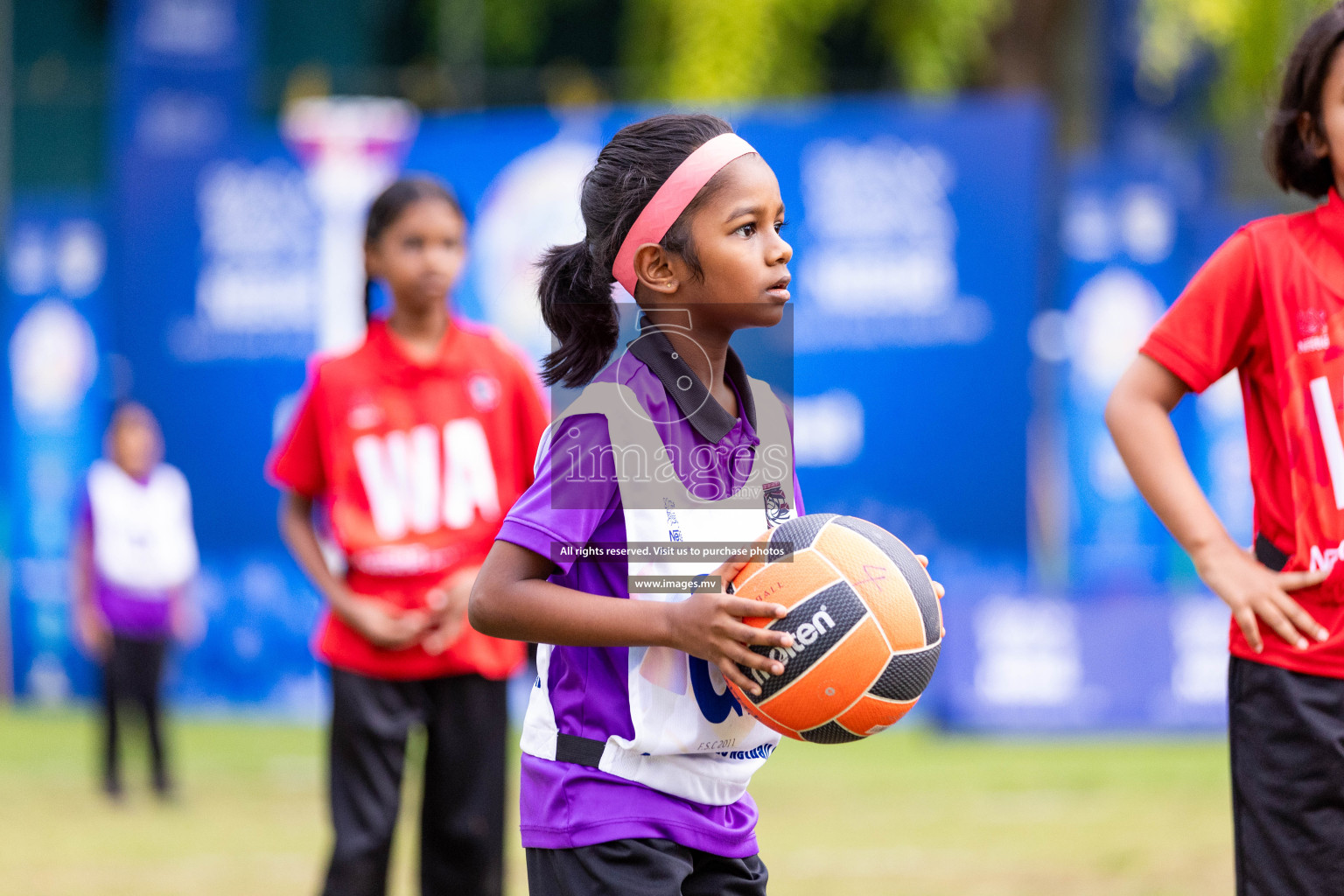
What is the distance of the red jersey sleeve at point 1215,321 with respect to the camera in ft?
10.6

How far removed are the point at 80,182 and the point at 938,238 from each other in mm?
9375

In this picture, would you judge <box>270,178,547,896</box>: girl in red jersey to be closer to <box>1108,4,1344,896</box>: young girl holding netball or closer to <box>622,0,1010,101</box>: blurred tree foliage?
<box>1108,4,1344,896</box>: young girl holding netball

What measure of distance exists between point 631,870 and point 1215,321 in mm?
1578

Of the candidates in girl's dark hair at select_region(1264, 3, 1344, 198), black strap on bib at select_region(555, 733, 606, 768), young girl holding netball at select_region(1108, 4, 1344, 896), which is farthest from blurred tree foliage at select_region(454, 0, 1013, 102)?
black strap on bib at select_region(555, 733, 606, 768)

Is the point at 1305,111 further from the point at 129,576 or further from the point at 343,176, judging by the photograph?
the point at 343,176

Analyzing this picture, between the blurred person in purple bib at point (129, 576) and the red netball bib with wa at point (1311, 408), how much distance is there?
738 centimetres

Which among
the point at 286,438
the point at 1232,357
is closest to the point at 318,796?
the point at 286,438

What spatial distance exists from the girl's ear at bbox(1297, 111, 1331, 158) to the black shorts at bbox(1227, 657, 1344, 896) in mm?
1024

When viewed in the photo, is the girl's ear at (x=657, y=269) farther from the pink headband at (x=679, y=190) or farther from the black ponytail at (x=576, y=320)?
the black ponytail at (x=576, y=320)

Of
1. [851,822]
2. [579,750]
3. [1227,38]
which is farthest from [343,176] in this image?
[579,750]

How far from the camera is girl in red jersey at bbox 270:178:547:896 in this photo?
4500 mm

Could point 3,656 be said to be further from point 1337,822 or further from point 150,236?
point 1337,822

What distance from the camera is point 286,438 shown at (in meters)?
4.89

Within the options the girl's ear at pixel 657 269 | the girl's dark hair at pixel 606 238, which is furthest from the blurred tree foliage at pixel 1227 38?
the girl's ear at pixel 657 269
